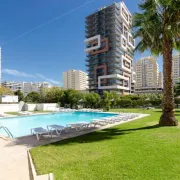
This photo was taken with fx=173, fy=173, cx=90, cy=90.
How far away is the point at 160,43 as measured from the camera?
11.7m

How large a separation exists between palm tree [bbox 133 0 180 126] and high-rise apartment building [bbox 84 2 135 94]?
52902mm

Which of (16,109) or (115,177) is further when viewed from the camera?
(16,109)

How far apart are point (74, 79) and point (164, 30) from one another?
13142cm

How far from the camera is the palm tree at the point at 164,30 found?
1015 cm

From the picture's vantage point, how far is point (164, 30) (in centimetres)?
1055

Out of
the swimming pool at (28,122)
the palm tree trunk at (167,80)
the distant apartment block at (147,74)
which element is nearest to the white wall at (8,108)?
the swimming pool at (28,122)

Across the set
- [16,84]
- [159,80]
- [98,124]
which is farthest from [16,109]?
[16,84]

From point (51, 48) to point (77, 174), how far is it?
34316 millimetres

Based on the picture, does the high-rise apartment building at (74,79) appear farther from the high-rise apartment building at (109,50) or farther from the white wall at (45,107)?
the white wall at (45,107)

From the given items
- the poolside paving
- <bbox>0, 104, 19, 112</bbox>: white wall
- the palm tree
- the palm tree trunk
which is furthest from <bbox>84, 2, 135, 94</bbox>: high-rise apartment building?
the poolside paving

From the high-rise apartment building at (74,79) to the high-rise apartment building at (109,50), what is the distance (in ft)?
207

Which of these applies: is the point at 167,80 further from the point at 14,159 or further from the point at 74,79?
the point at 74,79

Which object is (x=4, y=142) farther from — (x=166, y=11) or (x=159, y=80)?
(x=159, y=80)

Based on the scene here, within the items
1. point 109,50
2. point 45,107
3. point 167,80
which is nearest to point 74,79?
point 109,50
